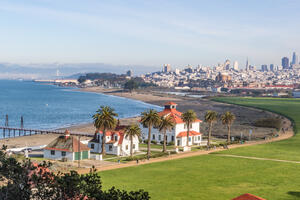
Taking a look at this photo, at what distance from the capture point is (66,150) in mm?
61219

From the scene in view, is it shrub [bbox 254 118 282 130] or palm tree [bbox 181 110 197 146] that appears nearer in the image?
palm tree [bbox 181 110 197 146]

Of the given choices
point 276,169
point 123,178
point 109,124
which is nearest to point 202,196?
point 123,178

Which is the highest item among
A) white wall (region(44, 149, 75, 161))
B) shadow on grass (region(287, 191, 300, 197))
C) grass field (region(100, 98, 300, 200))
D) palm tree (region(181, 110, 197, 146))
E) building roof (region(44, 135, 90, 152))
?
palm tree (region(181, 110, 197, 146))

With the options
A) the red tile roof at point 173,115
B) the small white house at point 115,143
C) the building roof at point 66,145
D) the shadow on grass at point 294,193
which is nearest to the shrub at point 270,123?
the red tile roof at point 173,115

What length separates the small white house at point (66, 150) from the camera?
A: 61.1 metres

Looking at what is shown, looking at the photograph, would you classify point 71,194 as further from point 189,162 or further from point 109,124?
point 109,124

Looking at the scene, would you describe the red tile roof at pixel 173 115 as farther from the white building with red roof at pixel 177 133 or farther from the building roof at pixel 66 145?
the building roof at pixel 66 145

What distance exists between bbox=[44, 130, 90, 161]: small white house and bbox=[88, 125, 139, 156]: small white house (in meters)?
5.90

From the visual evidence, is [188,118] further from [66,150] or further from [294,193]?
[294,193]

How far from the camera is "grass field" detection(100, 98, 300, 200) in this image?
40031mm

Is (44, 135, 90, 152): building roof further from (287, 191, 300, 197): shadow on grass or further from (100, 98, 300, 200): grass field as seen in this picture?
(287, 191, 300, 197): shadow on grass

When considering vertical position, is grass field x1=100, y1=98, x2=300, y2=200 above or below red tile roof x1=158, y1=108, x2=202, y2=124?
below

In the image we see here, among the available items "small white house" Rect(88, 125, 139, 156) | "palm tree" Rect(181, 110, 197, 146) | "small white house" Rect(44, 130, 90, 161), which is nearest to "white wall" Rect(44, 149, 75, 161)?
"small white house" Rect(44, 130, 90, 161)

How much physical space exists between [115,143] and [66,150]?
372 inches
